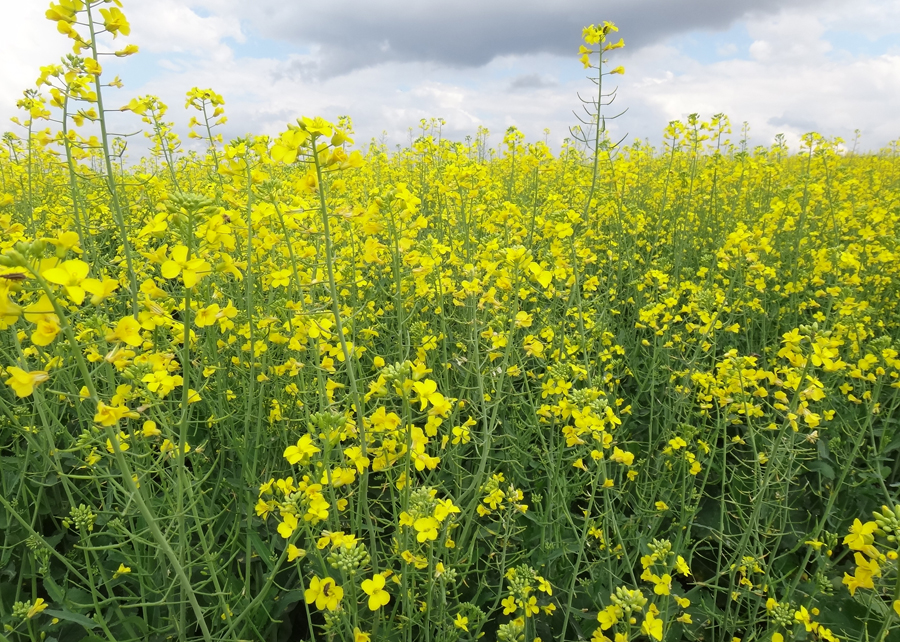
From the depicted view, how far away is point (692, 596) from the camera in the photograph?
2807 mm

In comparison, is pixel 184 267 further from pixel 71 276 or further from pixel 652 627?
pixel 652 627

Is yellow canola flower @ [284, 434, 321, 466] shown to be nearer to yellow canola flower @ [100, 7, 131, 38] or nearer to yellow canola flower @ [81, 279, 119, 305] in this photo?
yellow canola flower @ [81, 279, 119, 305]

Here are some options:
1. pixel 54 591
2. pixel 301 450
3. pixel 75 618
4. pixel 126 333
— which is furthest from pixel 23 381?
pixel 54 591

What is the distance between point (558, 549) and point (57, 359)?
2.68 meters

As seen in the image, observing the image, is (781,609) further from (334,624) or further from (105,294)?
(105,294)

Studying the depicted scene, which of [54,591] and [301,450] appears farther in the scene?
[54,591]

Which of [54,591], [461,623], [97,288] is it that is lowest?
[461,623]

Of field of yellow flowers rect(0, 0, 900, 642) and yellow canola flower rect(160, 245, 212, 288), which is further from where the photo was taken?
field of yellow flowers rect(0, 0, 900, 642)

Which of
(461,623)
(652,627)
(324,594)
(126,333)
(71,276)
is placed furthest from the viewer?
(461,623)

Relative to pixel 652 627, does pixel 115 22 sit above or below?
above

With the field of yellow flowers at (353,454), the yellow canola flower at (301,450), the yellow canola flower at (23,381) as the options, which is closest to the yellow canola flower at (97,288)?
the field of yellow flowers at (353,454)

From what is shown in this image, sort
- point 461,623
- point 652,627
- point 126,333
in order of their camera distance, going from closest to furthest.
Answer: point 126,333 → point 652,627 → point 461,623

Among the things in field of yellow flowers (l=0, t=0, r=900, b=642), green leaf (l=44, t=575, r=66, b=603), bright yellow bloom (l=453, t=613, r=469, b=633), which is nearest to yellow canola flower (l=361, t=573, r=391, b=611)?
field of yellow flowers (l=0, t=0, r=900, b=642)

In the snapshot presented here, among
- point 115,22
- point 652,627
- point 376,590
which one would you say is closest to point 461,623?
point 376,590
